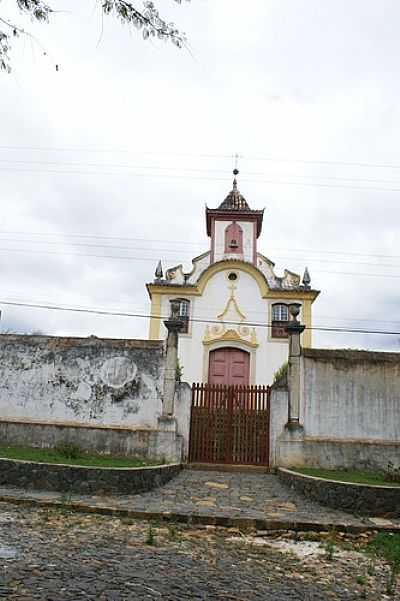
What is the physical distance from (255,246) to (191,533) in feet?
54.8

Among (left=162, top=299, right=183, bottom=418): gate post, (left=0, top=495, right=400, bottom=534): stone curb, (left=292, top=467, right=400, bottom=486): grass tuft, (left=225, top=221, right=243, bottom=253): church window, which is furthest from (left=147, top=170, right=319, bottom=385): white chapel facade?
(left=0, top=495, right=400, bottom=534): stone curb

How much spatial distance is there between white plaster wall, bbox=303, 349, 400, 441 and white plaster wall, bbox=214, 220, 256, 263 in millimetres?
11007

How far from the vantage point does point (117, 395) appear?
10250 millimetres

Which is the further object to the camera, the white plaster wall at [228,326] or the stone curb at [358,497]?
the white plaster wall at [228,326]

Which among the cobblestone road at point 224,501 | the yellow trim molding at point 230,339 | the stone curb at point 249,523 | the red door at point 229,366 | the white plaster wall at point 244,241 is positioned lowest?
the stone curb at point 249,523

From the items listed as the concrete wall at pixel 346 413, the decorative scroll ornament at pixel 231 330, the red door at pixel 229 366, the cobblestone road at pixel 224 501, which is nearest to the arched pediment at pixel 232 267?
the decorative scroll ornament at pixel 231 330

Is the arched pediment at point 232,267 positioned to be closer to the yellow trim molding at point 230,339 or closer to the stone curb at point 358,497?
the yellow trim molding at point 230,339

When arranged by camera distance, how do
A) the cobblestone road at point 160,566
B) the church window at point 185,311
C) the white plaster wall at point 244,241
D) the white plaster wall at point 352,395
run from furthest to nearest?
1. the white plaster wall at point 244,241
2. the church window at point 185,311
3. the white plaster wall at point 352,395
4. the cobblestone road at point 160,566

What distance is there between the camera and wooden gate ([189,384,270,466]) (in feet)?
33.0

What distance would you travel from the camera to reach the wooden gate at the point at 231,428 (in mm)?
10055

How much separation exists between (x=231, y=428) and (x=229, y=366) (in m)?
8.58

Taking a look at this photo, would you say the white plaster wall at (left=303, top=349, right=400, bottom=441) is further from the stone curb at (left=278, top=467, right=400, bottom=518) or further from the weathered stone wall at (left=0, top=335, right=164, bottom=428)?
the weathered stone wall at (left=0, top=335, right=164, bottom=428)

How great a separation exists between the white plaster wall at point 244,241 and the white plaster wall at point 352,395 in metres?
11.0

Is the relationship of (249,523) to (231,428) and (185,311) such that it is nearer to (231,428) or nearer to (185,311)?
(231,428)
